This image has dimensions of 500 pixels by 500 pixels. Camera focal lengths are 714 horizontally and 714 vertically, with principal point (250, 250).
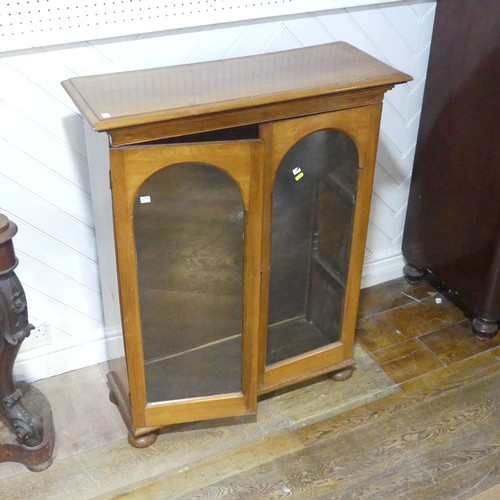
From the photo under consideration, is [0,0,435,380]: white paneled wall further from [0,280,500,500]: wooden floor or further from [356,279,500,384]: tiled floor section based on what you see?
[356,279,500,384]: tiled floor section

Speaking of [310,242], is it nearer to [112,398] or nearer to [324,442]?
[324,442]

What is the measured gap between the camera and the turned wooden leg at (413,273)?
260 cm

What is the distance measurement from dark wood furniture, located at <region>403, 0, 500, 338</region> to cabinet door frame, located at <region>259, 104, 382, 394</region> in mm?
461

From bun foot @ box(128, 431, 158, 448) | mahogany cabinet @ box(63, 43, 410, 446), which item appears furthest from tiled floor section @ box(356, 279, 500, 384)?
bun foot @ box(128, 431, 158, 448)

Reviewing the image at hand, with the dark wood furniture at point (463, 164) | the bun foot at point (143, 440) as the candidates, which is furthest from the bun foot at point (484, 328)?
the bun foot at point (143, 440)

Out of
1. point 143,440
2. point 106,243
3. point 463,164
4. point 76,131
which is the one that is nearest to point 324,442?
point 143,440

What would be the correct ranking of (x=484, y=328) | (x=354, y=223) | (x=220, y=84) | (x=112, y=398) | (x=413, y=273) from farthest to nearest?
(x=413, y=273), (x=484, y=328), (x=112, y=398), (x=354, y=223), (x=220, y=84)

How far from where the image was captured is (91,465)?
1.92 metres

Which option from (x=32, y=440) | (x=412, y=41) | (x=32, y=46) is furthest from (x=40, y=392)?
(x=412, y=41)

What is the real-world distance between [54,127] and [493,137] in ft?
4.02

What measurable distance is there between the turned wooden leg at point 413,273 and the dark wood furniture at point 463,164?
84mm

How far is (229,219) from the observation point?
1717 millimetres

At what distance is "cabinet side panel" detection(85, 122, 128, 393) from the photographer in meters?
1.63

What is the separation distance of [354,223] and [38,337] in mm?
991
